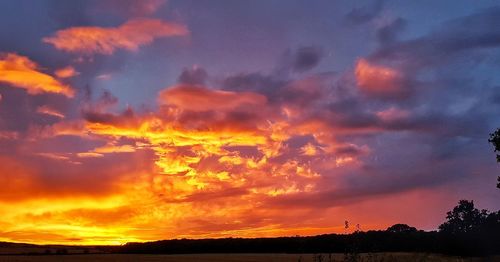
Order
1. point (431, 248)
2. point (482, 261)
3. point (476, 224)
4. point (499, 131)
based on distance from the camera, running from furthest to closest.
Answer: point (476, 224), point (431, 248), point (482, 261), point (499, 131)

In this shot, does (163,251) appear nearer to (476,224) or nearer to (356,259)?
(476,224)

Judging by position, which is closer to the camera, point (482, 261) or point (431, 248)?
point (482, 261)

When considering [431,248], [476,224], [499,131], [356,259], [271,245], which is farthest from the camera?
[476,224]

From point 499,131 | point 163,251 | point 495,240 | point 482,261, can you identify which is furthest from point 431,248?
point 163,251

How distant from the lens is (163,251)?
88938 mm

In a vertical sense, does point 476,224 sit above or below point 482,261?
above

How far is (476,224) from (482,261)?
5686cm

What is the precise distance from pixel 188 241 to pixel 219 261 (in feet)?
137

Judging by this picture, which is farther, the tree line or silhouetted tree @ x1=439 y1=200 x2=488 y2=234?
silhouetted tree @ x1=439 y1=200 x2=488 y2=234

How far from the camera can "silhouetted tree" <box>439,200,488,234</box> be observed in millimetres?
113250

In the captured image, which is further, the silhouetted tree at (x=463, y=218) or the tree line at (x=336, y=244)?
the silhouetted tree at (x=463, y=218)

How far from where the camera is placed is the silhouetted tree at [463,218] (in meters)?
113

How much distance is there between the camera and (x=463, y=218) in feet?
380

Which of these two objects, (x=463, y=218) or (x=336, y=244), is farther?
(x=463, y=218)
